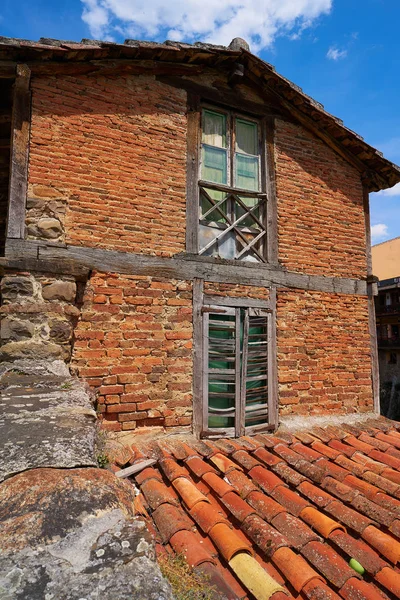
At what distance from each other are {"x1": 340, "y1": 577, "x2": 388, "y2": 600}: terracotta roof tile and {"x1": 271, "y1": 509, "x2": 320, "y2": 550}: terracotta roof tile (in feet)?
1.39

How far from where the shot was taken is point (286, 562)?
109 inches

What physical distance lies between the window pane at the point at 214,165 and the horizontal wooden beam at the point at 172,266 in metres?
1.35

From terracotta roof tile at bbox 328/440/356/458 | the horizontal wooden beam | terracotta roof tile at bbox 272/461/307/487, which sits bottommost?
terracotta roof tile at bbox 272/461/307/487

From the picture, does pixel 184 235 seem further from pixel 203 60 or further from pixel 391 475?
pixel 391 475

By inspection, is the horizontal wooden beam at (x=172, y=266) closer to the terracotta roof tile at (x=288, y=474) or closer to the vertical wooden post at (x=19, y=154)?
the vertical wooden post at (x=19, y=154)

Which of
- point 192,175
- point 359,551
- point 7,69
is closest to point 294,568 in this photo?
point 359,551

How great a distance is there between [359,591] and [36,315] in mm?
3769

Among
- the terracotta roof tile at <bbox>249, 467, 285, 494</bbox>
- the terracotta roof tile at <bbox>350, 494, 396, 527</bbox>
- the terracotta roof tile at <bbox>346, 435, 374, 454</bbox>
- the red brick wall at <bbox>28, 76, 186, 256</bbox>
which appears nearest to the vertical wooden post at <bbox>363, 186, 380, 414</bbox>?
the terracotta roof tile at <bbox>346, 435, 374, 454</bbox>

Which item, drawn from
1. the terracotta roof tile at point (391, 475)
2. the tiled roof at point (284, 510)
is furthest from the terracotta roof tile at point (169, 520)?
the terracotta roof tile at point (391, 475)

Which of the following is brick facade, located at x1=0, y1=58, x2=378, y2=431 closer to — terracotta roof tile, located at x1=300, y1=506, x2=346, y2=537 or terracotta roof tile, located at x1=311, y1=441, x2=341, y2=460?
terracotta roof tile, located at x1=311, y1=441, x2=341, y2=460

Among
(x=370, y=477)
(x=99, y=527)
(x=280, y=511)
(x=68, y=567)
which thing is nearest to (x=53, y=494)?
(x=99, y=527)

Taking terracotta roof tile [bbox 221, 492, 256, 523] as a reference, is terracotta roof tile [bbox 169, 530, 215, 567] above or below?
above

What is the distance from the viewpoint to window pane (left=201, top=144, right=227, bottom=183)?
5.66m

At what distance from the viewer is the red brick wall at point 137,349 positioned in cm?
446
